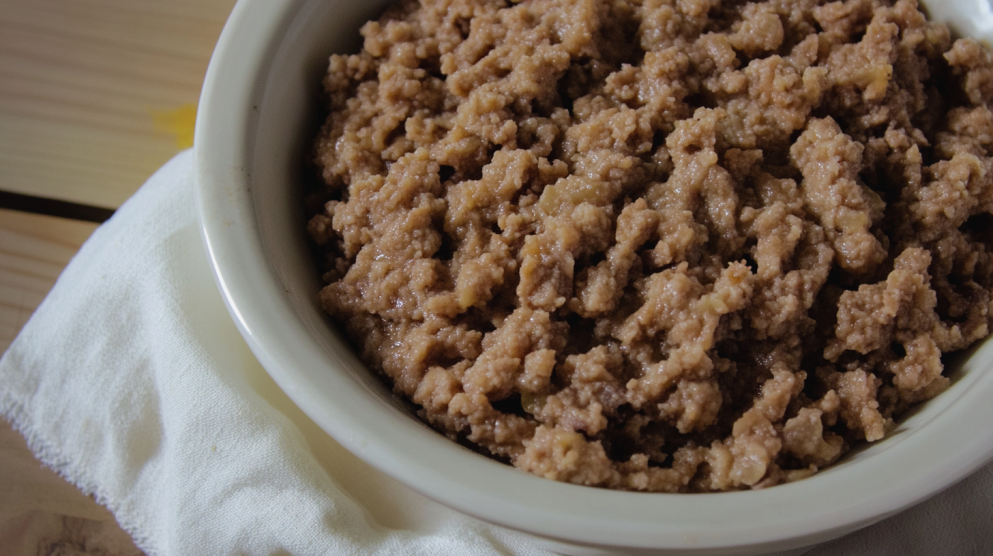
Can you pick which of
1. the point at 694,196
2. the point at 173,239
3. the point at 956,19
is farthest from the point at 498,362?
the point at 956,19

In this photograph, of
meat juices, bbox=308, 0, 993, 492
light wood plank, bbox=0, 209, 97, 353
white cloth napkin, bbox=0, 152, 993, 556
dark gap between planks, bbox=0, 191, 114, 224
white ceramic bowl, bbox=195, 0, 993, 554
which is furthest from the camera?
dark gap between planks, bbox=0, 191, 114, 224

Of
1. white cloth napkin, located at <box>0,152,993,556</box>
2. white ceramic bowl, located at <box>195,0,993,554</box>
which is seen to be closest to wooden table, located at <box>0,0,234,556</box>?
white cloth napkin, located at <box>0,152,993,556</box>

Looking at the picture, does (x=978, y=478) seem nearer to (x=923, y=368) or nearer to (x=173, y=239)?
(x=923, y=368)

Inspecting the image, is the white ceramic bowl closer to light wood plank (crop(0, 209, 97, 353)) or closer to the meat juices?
the meat juices

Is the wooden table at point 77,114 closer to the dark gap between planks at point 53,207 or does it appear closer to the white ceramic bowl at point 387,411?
the dark gap between planks at point 53,207

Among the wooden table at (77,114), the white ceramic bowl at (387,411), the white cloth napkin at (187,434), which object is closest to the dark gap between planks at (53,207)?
the wooden table at (77,114)

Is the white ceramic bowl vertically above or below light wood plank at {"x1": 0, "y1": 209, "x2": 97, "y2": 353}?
above

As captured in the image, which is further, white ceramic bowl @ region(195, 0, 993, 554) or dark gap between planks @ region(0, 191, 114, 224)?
dark gap between planks @ region(0, 191, 114, 224)
